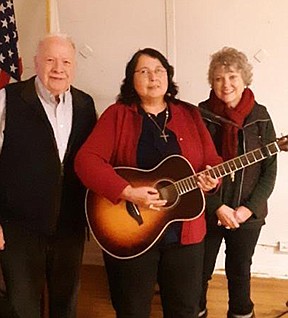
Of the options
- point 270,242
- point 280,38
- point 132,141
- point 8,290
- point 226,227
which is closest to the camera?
point 132,141

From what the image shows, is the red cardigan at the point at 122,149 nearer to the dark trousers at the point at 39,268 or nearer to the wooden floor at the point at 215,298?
the dark trousers at the point at 39,268

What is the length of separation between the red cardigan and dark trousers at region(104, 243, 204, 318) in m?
0.07

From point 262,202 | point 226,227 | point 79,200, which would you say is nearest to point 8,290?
point 79,200

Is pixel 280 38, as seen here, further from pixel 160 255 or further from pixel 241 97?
pixel 160 255

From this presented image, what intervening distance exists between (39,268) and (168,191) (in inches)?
22.8

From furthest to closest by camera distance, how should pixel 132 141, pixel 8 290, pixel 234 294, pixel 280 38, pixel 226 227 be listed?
pixel 280 38 → pixel 234 294 → pixel 226 227 → pixel 8 290 → pixel 132 141

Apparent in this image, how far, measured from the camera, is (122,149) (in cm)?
194

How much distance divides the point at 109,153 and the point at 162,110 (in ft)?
0.84

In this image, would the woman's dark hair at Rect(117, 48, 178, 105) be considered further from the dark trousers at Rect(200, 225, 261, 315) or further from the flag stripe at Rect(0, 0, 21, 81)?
the flag stripe at Rect(0, 0, 21, 81)

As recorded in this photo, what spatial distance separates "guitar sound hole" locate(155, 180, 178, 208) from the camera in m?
1.98

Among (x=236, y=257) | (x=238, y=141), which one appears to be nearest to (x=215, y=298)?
(x=236, y=257)

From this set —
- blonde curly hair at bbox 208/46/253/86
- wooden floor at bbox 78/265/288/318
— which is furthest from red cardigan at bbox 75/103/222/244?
wooden floor at bbox 78/265/288/318

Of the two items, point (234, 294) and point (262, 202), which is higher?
point (262, 202)

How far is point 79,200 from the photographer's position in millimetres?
2121
